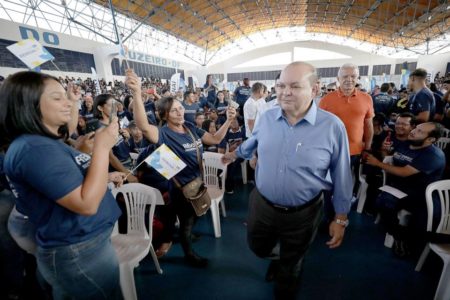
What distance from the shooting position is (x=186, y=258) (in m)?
2.35

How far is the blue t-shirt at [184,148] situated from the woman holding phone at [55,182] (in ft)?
3.18

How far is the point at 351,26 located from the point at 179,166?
2470 centimetres

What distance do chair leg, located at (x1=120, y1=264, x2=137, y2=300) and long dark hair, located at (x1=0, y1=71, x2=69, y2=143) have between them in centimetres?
127

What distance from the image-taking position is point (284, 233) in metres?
1.62

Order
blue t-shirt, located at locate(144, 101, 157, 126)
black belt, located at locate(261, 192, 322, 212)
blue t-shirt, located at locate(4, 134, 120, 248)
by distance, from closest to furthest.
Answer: blue t-shirt, located at locate(4, 134, 120, 248) → black belt, located at locate(261, 192, 322, 212) → blue t-shirt, located at locate(144, 101, 157, 126)

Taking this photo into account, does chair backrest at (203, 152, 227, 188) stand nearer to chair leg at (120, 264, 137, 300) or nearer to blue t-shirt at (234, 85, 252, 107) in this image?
chair leg at (120, 264, 137, 300)

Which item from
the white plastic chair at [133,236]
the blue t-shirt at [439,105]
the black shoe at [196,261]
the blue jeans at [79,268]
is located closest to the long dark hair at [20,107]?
the blue jeans at [79,268]

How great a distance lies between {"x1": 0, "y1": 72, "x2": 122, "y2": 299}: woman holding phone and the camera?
0.81 metres

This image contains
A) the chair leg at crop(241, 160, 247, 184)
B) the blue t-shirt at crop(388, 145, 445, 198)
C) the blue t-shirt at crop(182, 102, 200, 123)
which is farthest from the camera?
the blue t-shirt at crop(182, 102, 200, 123)

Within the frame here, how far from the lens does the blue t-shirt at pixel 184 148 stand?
200 cm

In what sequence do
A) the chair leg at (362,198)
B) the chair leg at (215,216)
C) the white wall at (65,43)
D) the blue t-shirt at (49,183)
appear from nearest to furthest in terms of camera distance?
the blue t-shirt at (49,183)
the chair leg at (215,216)
the chair leg at (362,198)
the white wall at (65,43)

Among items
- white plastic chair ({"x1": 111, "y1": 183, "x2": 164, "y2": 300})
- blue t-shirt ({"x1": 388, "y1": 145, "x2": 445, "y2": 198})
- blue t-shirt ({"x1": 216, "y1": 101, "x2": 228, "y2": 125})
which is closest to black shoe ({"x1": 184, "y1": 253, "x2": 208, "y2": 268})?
white plastic chair ({"x1": 111, "y1": 183, "x2": 164, "y2": 300})

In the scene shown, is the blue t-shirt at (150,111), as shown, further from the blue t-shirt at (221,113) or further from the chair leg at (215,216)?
the chair leg at (215,216)

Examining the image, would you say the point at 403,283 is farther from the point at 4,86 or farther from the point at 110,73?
the point at 110,73
